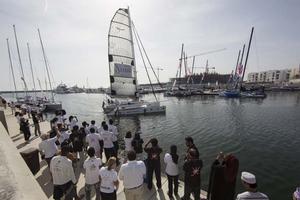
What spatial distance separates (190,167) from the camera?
550 centimetres

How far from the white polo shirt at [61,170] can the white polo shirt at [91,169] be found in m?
0.47

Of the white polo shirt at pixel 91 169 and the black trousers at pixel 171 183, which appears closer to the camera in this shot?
the white polo shirt at pixel 91 169

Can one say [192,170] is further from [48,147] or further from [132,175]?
[48,147]

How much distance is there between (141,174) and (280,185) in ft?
26.3

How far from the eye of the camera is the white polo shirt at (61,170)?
5083mm

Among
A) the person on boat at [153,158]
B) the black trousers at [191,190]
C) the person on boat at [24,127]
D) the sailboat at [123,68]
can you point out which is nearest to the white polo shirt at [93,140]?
the person on boat at [153,158]

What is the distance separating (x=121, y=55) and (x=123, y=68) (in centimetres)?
193

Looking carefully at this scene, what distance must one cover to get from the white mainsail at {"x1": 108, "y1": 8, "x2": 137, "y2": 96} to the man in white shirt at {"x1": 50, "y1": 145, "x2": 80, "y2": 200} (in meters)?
23.7

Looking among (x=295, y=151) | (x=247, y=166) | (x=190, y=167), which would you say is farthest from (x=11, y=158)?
(x=295, y=151)

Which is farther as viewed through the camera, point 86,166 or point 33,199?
point 86,166

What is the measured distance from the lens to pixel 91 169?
215 inches

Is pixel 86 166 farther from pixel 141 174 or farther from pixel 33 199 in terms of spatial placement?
pixel 33 199

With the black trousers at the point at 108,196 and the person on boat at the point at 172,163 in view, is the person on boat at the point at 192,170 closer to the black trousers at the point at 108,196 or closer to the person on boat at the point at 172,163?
the person on boat at the point at 172,163

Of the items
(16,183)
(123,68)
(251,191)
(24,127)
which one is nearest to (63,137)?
(24,127)
